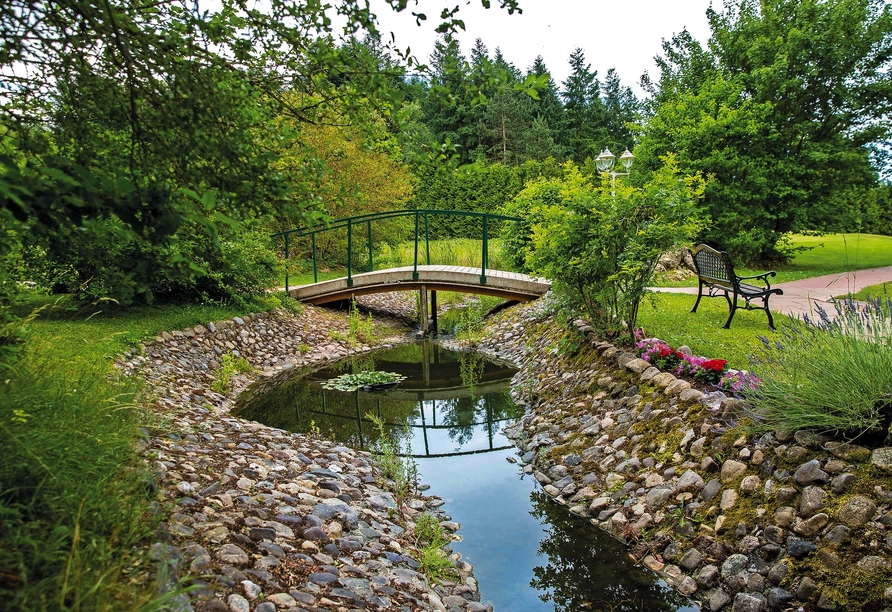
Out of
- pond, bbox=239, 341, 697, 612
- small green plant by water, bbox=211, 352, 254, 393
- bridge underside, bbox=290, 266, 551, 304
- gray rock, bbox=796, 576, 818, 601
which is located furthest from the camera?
bridge underside, bbox=290, 266, 551, 304

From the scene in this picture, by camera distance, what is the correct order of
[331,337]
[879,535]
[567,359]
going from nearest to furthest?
[879,535] → [567,359] → [331,337]

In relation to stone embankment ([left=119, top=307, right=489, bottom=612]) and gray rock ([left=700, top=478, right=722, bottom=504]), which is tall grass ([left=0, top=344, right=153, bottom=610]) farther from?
gray rock ([left=700, top=478, right=722, bottom=504])

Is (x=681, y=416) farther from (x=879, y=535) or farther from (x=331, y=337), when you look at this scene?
(x=331, y=337)

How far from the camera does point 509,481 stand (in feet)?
17.1

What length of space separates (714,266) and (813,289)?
489 centimetres

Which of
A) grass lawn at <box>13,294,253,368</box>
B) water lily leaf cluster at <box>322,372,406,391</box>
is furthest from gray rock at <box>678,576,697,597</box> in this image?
water lily leaf cluster at <box>322,372,406,391</box>

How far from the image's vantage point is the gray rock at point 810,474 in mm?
3225

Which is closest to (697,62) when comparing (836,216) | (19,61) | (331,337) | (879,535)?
(836,216)

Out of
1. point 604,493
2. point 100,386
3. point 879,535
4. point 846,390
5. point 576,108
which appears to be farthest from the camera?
point 576,108

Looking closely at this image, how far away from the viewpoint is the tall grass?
1791 mm

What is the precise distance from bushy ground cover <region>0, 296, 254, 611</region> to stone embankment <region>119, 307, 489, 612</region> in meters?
0.16

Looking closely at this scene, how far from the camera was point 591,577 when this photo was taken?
366cm

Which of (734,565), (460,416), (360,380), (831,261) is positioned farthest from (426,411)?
(831,261)

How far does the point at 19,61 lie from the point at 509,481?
440 centimetres
